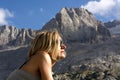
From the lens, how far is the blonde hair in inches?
336

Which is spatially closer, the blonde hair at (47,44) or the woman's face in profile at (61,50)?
the blonde hair at (47,44)

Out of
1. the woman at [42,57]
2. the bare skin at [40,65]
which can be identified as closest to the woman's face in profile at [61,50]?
the woman at [42,57]

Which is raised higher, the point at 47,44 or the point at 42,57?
the point at 47,44

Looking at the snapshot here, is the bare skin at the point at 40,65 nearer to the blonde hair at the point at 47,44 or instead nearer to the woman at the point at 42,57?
the woman at the point at 42,57

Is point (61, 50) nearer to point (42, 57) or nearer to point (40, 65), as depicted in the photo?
point (42, 57)

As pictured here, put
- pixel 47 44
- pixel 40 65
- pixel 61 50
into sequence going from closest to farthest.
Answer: pixel 40 65
pixel 47 44
pixel 61 50

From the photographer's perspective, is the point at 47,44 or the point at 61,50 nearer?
the point at 47,44

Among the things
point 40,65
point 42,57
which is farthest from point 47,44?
point 40,65

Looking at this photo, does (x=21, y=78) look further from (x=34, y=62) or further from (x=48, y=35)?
(x=48, y=35)

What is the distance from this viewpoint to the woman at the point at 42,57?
8.28 meters

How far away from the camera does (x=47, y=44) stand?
8562mm

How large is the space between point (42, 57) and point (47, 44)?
1.08 feet

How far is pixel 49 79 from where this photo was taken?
8.10 m

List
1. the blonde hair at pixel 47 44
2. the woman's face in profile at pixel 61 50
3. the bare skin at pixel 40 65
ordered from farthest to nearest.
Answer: the woman's face in profile at pixel 61 50 < the blonde hair at pixel 47 44 < the bare skin at pixel 40 65
